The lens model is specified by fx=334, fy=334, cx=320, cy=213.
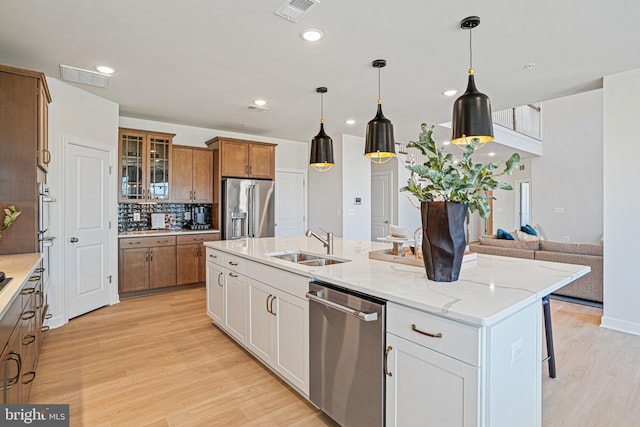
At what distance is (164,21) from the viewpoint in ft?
7.88

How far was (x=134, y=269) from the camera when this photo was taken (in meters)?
4.56

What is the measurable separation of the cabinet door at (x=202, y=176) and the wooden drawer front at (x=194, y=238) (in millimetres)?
596

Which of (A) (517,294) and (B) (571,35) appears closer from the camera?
(A) (517,294)

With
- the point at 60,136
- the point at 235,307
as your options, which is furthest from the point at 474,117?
the point at 60,136

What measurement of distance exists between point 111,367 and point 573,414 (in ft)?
10.6

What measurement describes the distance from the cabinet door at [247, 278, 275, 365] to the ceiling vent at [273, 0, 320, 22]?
1.92m

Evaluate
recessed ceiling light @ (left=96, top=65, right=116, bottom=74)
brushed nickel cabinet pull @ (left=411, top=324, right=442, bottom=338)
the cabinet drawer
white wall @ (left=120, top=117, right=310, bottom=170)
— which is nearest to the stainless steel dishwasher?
brushed nickel cabinet pull @ (left=411, top=324, right=442, bottom=338)

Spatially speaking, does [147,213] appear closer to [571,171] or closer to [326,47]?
[326,47]

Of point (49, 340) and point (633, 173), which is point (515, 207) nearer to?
point (633, 173)

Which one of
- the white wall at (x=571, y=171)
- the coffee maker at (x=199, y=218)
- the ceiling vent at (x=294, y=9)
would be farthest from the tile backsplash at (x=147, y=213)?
the white wall at (x=571, y=171)

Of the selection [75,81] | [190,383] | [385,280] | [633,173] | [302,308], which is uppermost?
[75,81]

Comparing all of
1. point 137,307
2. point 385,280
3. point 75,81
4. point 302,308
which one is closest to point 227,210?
point 137,307

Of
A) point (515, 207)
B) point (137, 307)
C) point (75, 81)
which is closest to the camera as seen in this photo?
point (75, 81)

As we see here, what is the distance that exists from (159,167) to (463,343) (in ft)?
16.1
